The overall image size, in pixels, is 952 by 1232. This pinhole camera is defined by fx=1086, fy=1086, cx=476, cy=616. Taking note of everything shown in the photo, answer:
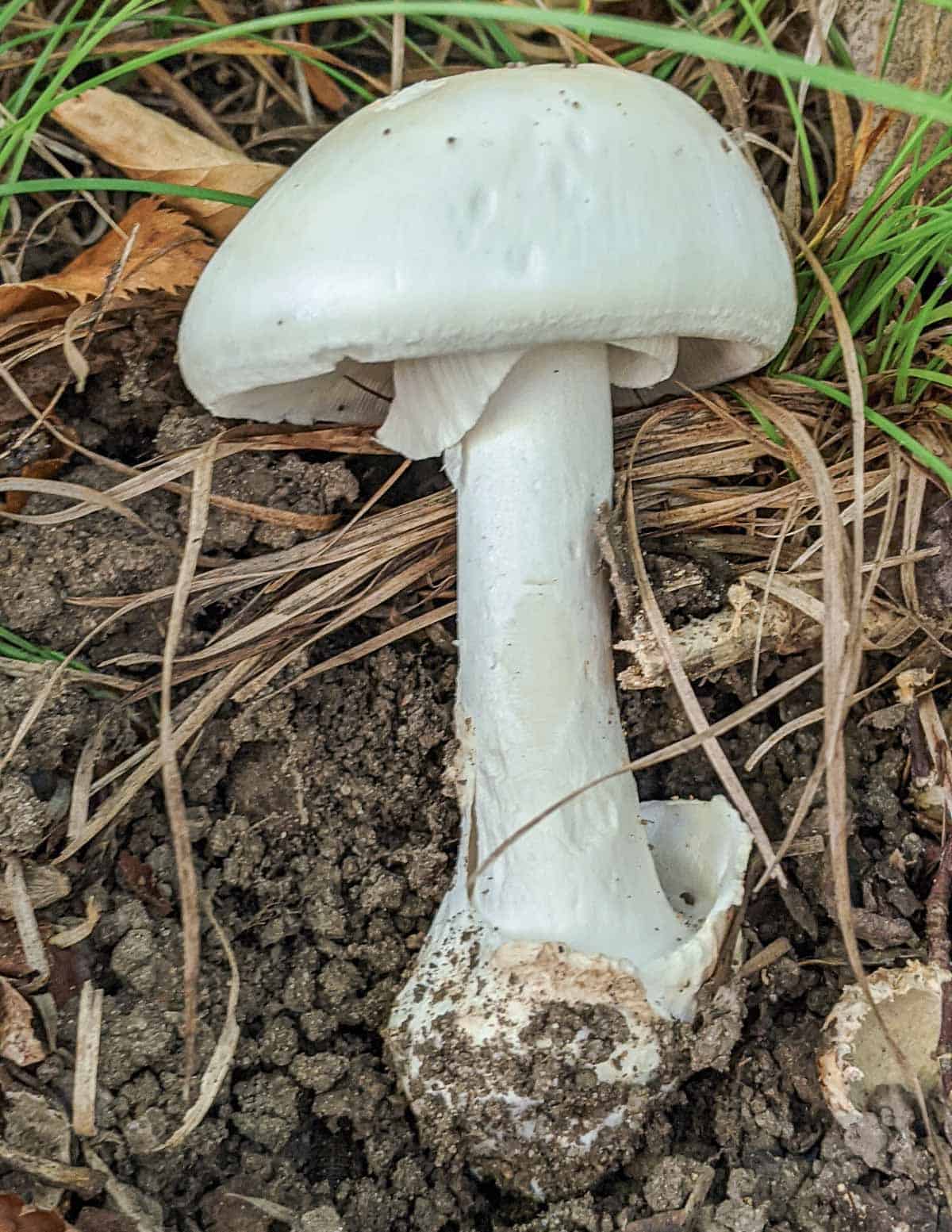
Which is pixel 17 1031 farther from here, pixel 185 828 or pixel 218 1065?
pixel 185 828

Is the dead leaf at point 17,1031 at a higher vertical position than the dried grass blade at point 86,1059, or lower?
higher

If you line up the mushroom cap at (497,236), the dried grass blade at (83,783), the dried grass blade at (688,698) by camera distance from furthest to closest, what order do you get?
the dried grass blade at (83,783) → the dried grass blade at (688,698) → the mushroom cap at (497,236)

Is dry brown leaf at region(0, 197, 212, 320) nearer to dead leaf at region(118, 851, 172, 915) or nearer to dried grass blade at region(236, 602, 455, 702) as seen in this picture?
dried grass blade at region(236, 602, 455, 702)

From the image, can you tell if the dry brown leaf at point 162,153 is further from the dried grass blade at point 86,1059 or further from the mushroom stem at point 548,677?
the dried grass blade at point 86,1059

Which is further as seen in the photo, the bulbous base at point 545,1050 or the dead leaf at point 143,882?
the dead leaf at point 143,882

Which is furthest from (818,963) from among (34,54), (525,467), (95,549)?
(34,54)

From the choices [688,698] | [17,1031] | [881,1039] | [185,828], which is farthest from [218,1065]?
[881,1039]

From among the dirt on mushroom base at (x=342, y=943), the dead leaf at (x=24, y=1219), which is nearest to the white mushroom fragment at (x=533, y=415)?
the dirt on mushroom base at (x=342, y=943)

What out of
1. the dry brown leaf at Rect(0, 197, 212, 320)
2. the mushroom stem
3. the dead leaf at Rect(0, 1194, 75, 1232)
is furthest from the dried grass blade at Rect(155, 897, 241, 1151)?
the dry brown leaf at Rect(0, 197, 212, 320)
